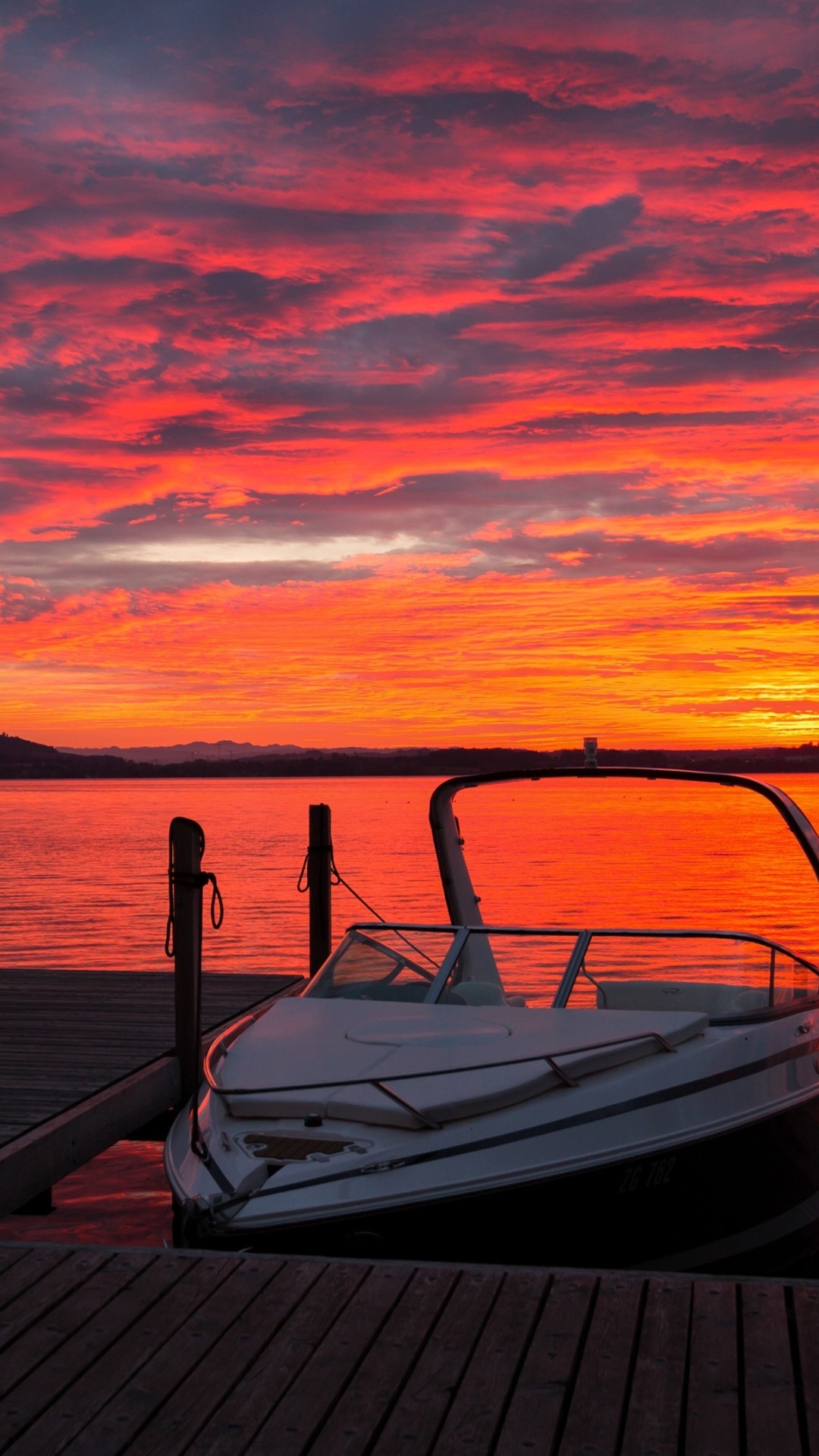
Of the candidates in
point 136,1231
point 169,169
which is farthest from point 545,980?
point 169,169

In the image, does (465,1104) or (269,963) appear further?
(269,963)

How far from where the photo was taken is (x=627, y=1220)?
5746mm

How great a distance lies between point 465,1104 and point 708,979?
2.07 metres

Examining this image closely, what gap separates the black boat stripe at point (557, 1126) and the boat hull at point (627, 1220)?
163 mm

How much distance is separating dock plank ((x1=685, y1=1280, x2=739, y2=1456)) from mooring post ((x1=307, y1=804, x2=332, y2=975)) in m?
7.73

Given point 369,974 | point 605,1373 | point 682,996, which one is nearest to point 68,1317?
point 605,1373

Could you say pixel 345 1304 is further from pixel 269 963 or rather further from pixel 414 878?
pixel 414 878

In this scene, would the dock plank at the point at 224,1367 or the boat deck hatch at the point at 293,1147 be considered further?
the boat deck hatch at the point at 293,1147

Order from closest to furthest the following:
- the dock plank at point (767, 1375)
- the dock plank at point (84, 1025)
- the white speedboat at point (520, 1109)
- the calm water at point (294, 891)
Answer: the dock plank at point (767, 1375) < the white speedboat at point (520, 1109) < the dock plank at point (84, 1025) < the calm water at point (294, 891)

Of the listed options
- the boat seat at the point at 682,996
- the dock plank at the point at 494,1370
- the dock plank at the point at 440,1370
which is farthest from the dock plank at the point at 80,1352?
the boat seat at the point at 682,996

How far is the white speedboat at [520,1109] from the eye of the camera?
534 cm

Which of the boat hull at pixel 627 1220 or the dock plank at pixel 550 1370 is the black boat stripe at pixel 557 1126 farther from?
the dock plank at pixel 550 1370

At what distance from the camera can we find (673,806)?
112 meters

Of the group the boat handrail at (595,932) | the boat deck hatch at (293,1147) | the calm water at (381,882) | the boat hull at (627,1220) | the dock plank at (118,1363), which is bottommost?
the calm water at (381,882)
